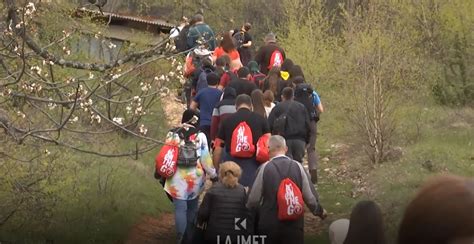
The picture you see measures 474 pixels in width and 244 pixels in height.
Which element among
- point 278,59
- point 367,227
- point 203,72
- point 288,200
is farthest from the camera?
point 278,59

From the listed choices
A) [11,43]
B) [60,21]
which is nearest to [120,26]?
[60,21]

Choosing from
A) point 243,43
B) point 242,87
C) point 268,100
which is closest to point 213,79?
point 242,87

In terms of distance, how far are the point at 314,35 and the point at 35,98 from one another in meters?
14.2

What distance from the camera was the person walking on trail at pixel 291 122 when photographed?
11617 millimetres

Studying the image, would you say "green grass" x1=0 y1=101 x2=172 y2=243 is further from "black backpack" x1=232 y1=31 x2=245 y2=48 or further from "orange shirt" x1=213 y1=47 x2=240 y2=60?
"black backpack" x1=232 y1=31 x2=245 y2=48

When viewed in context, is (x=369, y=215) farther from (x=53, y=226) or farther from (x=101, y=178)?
(x=101, y=178)

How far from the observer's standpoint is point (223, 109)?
37.4 ft

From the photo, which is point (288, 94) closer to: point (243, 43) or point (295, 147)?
point (295, 147)

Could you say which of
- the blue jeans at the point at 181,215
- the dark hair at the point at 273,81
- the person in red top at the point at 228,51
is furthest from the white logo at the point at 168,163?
the person in red top at the point at 228,51

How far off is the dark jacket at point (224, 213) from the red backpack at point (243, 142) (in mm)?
1844

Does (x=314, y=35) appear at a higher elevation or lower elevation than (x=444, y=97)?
higher

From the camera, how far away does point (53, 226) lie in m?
10.9

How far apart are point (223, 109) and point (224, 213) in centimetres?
333

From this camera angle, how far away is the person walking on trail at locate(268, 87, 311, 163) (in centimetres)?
1162
